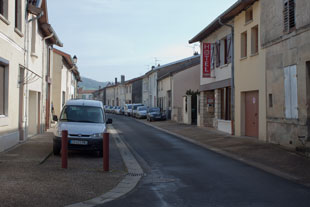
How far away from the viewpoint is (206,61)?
24.1m

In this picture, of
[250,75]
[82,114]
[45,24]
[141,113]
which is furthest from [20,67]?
[141,113]

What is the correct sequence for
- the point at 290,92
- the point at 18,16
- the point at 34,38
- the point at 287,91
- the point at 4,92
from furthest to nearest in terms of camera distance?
1. the point at 34,38
2. the point at 18,16
3. the point at 287,91
4. the point at 290,92
5. the point at 4,92

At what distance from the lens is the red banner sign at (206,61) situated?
23.8 metres

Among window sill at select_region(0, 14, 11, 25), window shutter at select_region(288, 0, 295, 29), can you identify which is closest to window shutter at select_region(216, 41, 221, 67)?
window shutter at select_region(288, 0, 295, 29)

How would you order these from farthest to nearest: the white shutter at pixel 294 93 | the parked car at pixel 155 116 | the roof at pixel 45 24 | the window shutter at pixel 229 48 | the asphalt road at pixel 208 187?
the parked car at pixel 155 116 < the window shutter at pixel 229 48 < the roof at pixel 45 24 < the white shutter at pixel 294 93 < the asphalt road at pixel 208 187

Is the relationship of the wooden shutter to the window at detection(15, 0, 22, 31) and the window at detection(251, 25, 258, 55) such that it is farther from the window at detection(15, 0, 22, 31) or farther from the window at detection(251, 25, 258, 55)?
the window at detection(15, 0, 22, 31)

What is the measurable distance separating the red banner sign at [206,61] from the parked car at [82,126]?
38.3 feet

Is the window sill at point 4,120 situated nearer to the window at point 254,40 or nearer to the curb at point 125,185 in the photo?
the curb at point 125,185

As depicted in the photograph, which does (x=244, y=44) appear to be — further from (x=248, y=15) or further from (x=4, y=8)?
(x=4, y=8)

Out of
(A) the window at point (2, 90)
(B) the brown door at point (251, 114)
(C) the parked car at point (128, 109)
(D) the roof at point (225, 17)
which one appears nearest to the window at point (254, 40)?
(D) the roof at point (225, 17)

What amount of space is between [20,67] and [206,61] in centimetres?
1317

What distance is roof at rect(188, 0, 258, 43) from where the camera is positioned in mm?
17312

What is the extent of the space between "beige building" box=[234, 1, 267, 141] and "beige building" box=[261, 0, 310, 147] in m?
0.64

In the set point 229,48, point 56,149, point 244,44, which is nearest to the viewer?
point 56,149
